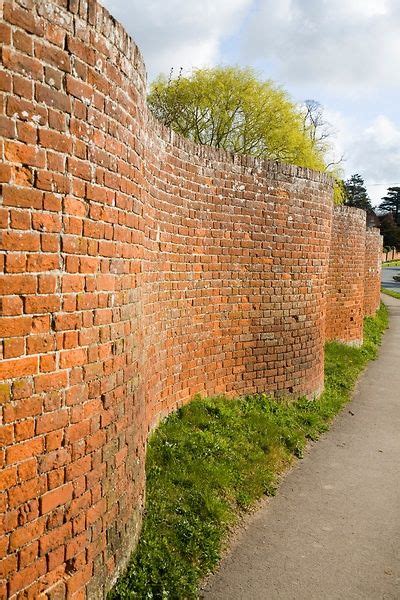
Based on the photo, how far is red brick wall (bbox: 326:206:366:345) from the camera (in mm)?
10969

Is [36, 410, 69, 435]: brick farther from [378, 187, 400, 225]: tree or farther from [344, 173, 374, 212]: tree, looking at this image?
[378, 187, 400, 225]: tree

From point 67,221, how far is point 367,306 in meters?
15.5

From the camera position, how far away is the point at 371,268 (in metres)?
16.2

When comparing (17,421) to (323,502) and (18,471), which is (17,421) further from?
(323,502)

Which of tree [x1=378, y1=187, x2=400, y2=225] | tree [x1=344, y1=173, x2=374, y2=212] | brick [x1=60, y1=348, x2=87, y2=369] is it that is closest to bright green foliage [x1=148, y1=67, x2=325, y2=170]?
brick [x1=60, y1=348, x2=87, y2=369]

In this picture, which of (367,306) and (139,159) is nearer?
(139,159)

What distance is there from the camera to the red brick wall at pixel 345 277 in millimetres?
10969

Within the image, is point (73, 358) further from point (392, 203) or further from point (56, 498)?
point (392, 203)

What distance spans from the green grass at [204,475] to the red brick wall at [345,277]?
4.13 meters

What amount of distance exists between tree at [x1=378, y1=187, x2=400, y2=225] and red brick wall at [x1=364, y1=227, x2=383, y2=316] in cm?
7712

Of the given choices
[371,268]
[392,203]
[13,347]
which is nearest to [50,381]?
[13,347]

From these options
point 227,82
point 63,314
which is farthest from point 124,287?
point 227,82

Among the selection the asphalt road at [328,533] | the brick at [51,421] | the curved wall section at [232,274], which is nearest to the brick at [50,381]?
the brick at [51,421]

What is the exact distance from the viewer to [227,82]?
23.5m
